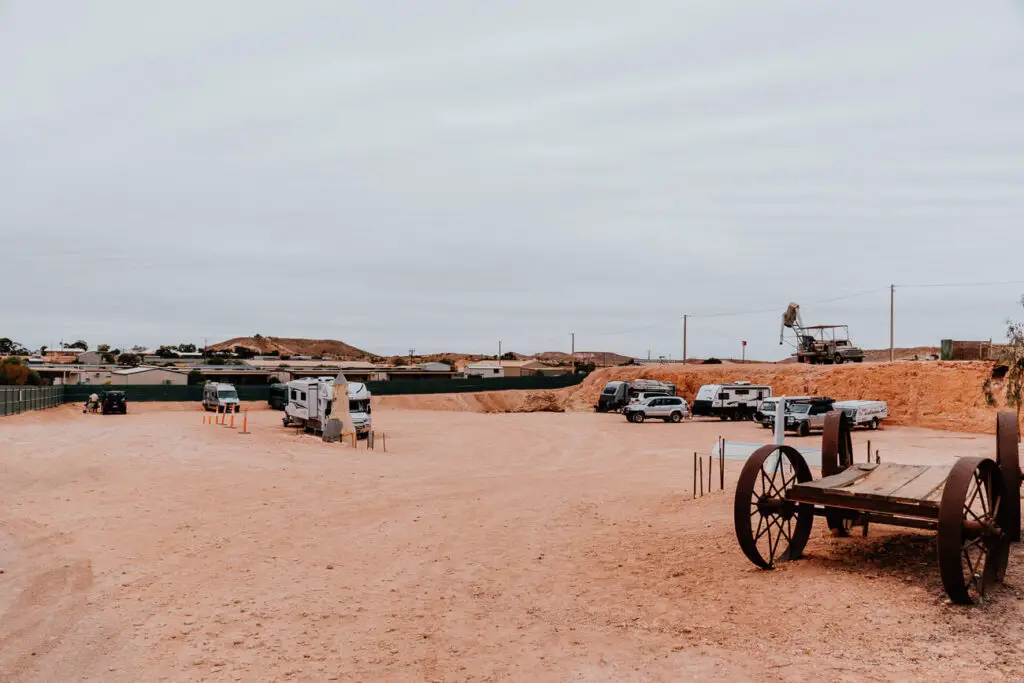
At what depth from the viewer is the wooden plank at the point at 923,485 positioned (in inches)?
348

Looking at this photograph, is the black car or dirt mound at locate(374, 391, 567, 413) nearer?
the black car

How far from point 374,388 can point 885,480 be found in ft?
183

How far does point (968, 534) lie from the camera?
8391 mm

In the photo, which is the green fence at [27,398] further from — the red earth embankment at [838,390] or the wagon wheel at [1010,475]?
the wagon wheel at [1010,475]

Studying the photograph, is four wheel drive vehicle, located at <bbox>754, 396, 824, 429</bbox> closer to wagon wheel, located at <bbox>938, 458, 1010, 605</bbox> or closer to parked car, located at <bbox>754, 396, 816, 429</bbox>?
parked car, located at <bbox>754, 396, 816, 429</bbox>

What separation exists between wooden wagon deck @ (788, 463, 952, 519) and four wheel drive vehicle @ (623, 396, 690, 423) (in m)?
35.8

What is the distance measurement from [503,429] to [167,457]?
21.7 meters

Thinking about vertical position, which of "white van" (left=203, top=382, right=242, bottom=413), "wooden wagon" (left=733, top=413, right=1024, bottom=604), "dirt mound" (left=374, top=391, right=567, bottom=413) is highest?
"wooden wagon" (left=733, top=413, right=1024, bottom=604)

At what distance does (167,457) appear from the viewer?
23562 mm

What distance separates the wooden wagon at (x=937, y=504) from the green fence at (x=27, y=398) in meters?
43.2

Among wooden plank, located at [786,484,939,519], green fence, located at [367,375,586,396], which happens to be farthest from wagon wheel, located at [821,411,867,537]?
green fence, located at [367,375,586,396]

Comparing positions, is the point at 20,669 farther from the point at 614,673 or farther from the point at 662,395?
the point at 662,395

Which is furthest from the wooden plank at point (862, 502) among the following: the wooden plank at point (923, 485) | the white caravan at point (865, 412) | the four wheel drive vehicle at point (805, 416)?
the white caravan at point (865, 412)

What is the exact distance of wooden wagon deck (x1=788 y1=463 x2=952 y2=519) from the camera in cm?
859
